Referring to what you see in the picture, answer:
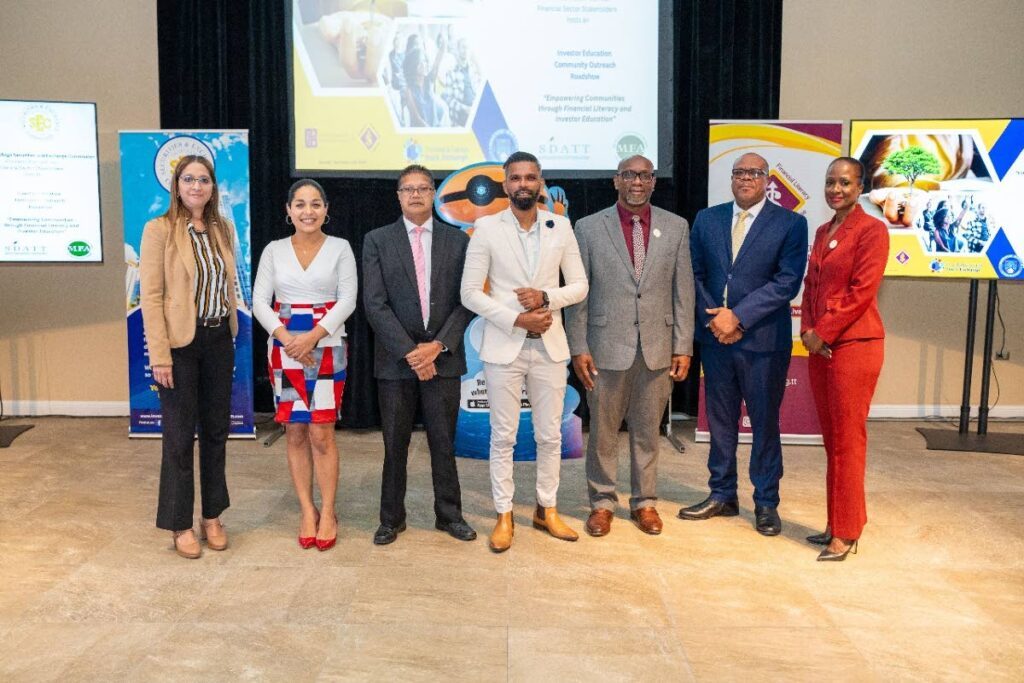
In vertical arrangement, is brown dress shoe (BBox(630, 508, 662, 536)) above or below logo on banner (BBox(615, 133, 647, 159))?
below

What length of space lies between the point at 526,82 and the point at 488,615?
368 centimetres

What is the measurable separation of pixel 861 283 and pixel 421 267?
5.77 feet

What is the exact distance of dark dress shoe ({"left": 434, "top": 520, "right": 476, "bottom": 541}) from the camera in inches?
139

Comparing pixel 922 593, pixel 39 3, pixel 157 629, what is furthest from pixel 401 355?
pixel 39 3

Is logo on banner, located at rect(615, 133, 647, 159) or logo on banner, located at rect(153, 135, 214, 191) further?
logo on banner, located at rect(615, 133, 647, 159)

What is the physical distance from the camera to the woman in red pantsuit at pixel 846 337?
3.21 m

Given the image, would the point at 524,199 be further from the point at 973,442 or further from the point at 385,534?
the point at 973,442

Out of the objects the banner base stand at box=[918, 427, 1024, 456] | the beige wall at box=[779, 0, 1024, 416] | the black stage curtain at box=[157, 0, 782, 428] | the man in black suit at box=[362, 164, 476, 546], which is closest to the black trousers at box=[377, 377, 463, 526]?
the man in black suit at box=[362, 164, 476, 546]

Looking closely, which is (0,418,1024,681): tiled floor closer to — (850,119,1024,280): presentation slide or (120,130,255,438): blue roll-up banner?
(120,130,255,438): blue roll-up banner

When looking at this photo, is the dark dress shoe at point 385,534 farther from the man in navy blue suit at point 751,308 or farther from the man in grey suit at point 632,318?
the man in navy blue suit at point 751,308

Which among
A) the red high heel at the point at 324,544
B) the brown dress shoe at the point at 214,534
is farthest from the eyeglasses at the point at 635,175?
the brown dress shoe at the point at 214,534

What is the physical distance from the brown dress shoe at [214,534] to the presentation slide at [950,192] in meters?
4.18

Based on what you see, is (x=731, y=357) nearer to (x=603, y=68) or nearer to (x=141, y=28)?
(x=603, y=68)

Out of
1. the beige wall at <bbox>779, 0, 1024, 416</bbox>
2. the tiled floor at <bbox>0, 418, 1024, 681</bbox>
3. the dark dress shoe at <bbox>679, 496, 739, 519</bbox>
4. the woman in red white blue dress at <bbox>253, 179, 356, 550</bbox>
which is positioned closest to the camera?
the tiled floor at <bbox>0, 418, 1024, 681</bbox>
